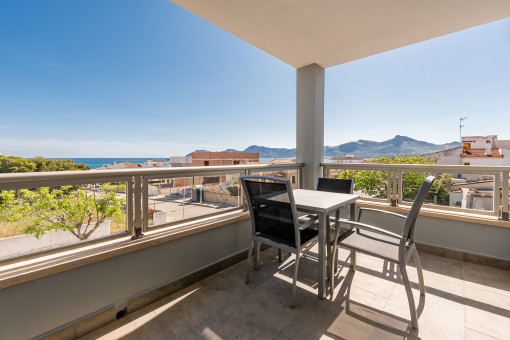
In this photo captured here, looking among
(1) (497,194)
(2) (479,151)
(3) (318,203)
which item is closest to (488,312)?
(1) (497,194)

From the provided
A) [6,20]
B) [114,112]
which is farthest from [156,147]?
[6,20]

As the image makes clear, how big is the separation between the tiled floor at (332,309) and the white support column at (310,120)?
1.74 m

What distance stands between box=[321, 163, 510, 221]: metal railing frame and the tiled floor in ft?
2.28

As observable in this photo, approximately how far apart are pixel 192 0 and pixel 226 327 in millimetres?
2910

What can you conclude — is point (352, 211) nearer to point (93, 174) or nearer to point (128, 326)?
point (128, 326)

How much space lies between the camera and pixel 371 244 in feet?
5.64

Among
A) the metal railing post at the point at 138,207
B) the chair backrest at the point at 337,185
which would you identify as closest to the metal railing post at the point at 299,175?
the chair backrest at the point at 337,185

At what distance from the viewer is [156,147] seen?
1706 inches

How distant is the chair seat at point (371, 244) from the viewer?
156 centimetres

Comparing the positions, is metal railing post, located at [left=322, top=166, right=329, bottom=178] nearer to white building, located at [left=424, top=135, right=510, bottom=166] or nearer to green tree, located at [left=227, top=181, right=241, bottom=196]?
green tree, located at [left=227, top=181, right=241, bottom=196]

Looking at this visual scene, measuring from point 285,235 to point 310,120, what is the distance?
2.33m

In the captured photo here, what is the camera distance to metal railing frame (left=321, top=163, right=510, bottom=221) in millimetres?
2299

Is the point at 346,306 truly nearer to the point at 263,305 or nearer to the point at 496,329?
the point at 263,305

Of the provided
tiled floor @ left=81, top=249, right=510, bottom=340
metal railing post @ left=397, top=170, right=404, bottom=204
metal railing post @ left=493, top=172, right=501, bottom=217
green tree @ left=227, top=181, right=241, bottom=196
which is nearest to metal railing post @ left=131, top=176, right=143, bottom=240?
tiled floor @ left=81, top=249, right=510, bottom=340
